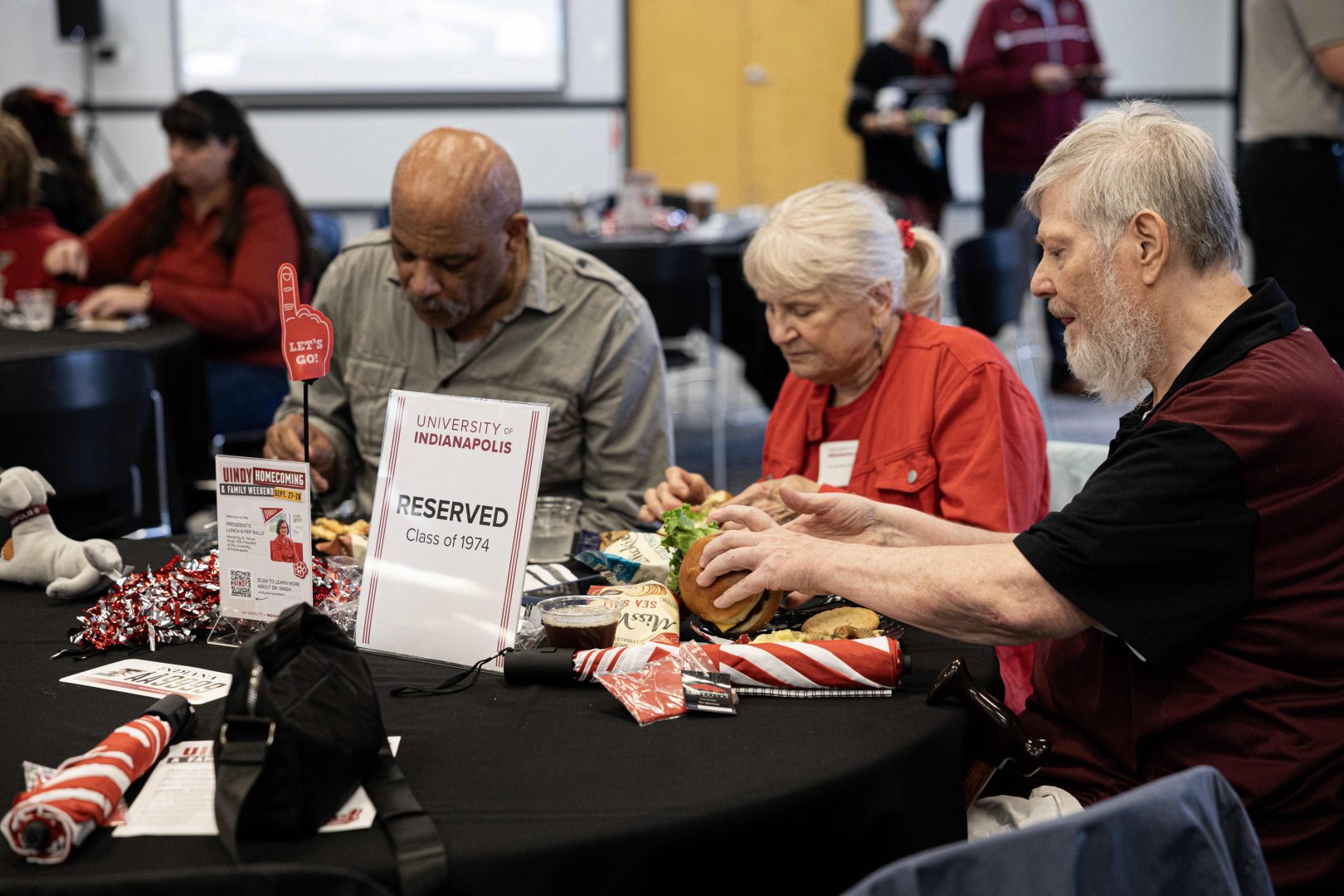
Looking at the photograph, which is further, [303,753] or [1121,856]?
[303,753]

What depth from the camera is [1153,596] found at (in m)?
1.47

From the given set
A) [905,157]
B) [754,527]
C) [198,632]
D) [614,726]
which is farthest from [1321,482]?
[905,157]

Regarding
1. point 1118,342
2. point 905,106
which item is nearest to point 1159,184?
point 1118,342

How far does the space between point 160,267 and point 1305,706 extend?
13.0 feet

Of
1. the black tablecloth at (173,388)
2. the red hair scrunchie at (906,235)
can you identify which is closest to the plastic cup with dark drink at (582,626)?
the red hair scrunchie at (906,235)

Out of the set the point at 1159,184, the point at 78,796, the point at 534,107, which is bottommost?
the point at 78,796

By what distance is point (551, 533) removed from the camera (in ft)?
6.82

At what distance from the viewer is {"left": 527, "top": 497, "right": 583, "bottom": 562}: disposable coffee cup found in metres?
2.07

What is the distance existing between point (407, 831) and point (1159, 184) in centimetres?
114

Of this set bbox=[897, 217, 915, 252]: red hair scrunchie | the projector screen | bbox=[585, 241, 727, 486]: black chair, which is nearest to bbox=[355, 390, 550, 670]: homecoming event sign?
bbox=[897, 217, 915, 252]: red hair scrunchie

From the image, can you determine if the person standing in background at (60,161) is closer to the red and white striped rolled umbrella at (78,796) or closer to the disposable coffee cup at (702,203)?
the disposable coffee cup at (702,203)

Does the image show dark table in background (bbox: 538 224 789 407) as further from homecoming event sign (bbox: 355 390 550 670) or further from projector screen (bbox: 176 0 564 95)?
projector screen (bbox: 176 0 564 95)

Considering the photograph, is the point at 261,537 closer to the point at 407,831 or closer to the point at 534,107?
the point at 407,831

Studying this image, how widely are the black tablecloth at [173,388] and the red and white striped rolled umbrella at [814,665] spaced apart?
2.58 metres
